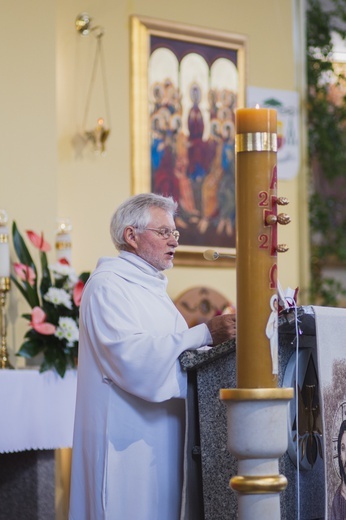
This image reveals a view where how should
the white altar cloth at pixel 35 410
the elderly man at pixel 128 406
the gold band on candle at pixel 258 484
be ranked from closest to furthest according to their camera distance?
the gold band on candle at pixel 258 484
the elderly man at pixel 128 406
the white altar cloth at pixel 35 410

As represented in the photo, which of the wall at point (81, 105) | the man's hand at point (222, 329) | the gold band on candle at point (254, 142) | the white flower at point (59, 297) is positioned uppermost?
the wall at point (81, 105)

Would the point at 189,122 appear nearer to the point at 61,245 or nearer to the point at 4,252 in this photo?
the point at 61,245

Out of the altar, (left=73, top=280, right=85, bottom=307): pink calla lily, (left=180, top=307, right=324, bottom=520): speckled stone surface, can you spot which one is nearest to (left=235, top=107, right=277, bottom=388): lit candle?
(left=180, top=307, right=324, bottom=520): speckled stone surface

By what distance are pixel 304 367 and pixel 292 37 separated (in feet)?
18.8

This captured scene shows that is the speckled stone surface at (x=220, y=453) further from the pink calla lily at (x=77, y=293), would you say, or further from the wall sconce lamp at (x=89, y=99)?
the wall sconce lamp at (x=89, y=99)

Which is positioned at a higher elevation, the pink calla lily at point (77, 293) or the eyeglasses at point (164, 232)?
the eyeglasses at point (164, 232)

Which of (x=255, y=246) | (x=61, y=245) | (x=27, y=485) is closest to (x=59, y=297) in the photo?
(x=61, y=245)

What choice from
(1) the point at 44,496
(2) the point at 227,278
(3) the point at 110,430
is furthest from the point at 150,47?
(3) the point at 110,430

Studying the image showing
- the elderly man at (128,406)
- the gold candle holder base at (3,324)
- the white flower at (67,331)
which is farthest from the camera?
the gold candle holder base at (3,324)

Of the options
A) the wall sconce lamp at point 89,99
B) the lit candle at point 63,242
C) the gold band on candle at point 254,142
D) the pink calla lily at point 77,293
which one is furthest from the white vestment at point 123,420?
the wall sconce lamp at point 89,99

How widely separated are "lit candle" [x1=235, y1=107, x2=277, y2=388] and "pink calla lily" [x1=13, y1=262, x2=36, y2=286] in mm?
3386

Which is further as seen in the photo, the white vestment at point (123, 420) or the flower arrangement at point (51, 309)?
the flower arrangement at point (51, 309)

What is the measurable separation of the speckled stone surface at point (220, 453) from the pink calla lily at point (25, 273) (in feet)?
8.71

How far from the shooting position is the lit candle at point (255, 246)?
2148 mm
